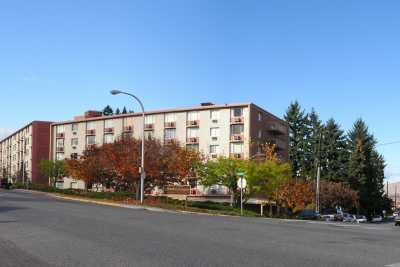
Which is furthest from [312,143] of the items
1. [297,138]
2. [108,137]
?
[108,137]

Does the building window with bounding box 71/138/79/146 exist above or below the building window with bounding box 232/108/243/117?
below

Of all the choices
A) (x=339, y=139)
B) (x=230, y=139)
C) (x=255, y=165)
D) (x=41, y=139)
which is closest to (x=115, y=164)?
(x=255, y=165)

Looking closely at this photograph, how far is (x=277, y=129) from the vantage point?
92812 millimetres

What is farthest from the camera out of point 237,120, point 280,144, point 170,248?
point 280,144

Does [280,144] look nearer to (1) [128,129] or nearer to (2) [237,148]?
A: (2) [237,148]

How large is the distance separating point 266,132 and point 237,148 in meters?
8.86

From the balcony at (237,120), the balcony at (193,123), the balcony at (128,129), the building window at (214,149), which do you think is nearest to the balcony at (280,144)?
the balcony at (237,120)

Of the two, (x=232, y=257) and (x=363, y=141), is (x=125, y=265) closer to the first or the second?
(x=232, y=257)

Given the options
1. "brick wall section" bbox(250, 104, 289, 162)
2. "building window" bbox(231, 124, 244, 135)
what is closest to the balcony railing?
"building window" bbox(231, 124, 244, 135)

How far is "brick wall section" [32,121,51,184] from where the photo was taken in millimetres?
122062

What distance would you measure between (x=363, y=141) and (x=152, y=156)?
56369 millimetres

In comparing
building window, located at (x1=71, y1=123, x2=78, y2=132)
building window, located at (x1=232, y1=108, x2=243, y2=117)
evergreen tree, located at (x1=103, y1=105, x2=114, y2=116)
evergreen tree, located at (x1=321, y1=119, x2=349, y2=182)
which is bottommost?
evergreen tree, located at (x1=321, y1=119, x2=349, y2=182)

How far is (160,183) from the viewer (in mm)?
56156

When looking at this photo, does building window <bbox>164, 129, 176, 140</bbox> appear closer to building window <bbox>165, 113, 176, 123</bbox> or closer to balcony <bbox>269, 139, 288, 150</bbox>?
building window <bbox>165, 113, 176, 123</bbox>
